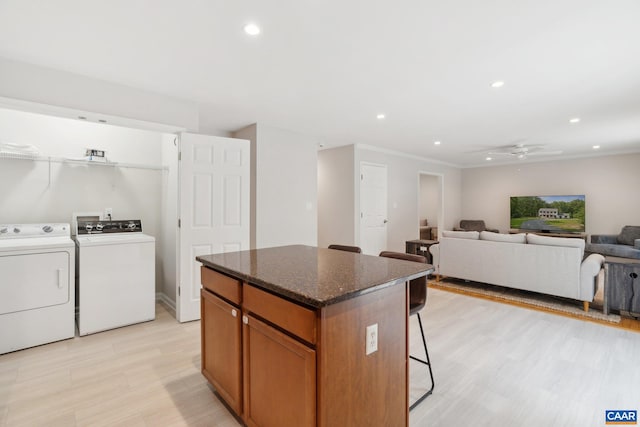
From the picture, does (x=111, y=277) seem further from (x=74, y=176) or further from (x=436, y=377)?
(x=436, y=377)

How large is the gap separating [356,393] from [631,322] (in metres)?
3.84

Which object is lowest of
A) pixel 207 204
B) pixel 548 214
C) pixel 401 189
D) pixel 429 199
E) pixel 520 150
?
pixel 548 214

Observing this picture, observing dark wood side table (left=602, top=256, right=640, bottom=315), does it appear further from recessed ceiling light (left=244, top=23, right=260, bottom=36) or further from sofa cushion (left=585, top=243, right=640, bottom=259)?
recessed ceiling light (left=244, top=23, right=260, bottom=36)

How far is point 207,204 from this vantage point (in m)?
3.39

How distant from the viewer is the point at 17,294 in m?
2.57

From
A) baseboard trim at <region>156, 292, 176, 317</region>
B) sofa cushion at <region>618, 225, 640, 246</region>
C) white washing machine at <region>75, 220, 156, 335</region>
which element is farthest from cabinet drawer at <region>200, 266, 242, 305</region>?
sofa cushion at <region>618, 225, 640, 246</region>

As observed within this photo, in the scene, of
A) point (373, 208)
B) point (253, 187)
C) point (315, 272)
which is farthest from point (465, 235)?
point (315, 272)

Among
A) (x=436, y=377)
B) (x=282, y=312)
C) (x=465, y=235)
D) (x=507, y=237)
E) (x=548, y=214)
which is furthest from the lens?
(x=548, y=214)

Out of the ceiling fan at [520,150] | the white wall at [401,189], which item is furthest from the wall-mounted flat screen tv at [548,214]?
the white wall at [401,189]

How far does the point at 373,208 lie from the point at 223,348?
4543 millimetres

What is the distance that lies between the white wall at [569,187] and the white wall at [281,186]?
5.99 meters

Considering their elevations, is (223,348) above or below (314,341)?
below

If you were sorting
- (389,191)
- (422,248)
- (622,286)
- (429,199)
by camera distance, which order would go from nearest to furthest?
(622,286) → (422,248) → (389,191) → (429,199)

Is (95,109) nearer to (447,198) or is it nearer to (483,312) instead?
(483,312)
